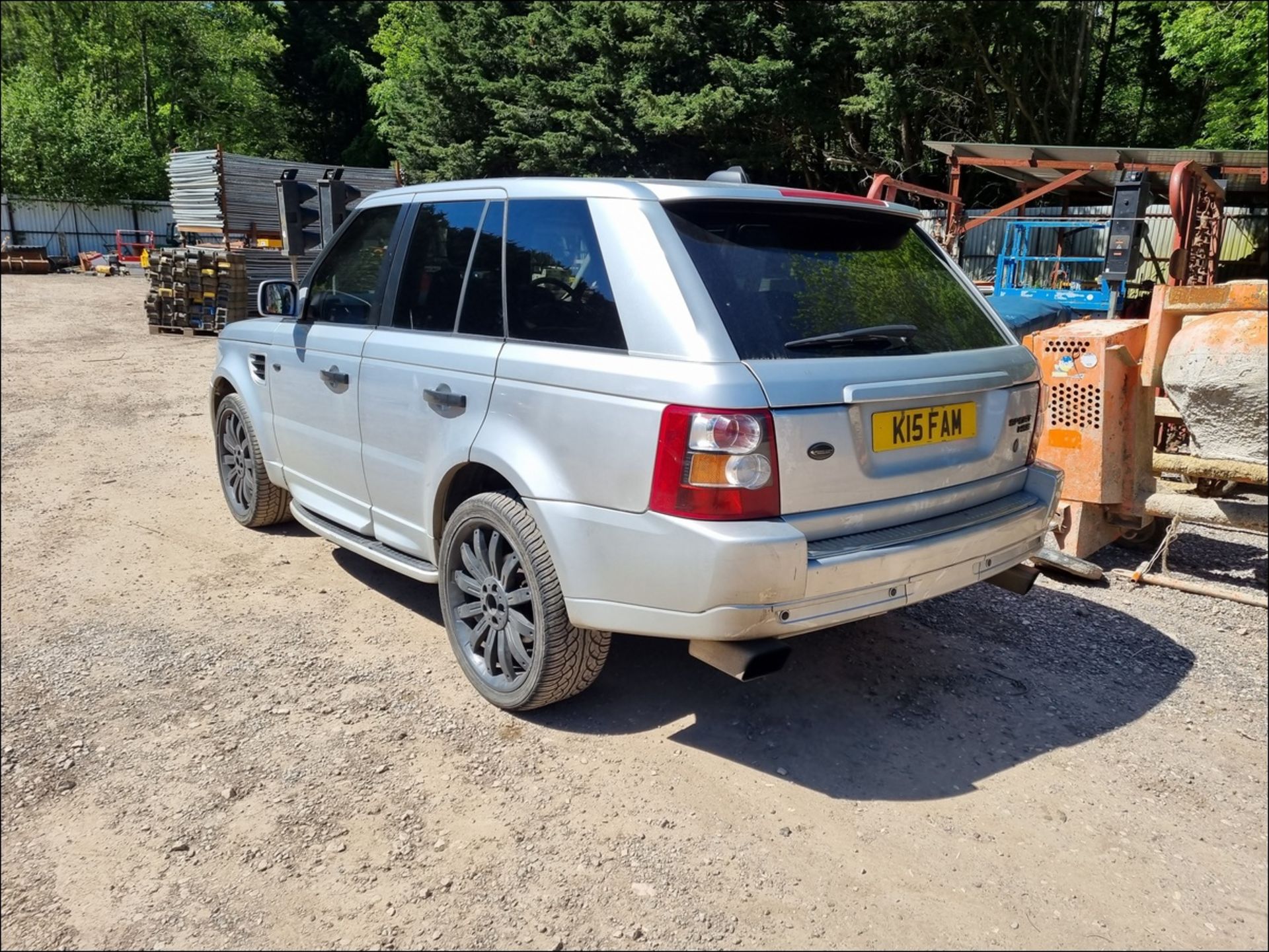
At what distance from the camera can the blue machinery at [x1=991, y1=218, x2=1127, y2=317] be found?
10570 millimetres

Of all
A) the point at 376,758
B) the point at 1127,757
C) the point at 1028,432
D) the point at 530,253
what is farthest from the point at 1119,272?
the point at 376,758

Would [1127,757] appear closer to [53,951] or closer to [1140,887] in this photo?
[1140,887]

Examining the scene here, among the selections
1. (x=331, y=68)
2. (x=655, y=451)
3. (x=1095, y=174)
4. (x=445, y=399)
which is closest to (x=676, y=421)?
(x=655, y=451)

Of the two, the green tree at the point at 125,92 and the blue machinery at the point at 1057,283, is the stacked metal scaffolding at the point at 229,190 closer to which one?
the blue machinery at the point at 1057,283

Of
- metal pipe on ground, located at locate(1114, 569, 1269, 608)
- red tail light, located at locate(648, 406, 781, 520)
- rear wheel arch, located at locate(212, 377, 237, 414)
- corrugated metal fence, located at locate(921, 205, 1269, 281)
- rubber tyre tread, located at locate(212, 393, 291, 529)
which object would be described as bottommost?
metal pipe on ground, located at locate(1114, 569, 1269, 608)

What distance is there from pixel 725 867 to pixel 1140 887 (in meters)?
1.13

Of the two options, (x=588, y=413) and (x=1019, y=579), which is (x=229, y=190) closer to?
(x=588, y=413)

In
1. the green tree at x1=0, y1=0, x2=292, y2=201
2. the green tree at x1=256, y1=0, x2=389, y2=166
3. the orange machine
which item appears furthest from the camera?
the green tree at x1=256, y1=0, x2=389, y2=166

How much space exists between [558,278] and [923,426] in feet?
4.45

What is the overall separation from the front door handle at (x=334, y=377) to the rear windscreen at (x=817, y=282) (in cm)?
184

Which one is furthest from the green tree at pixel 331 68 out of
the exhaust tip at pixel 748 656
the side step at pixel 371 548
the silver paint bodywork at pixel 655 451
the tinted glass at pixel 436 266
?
the exhaust tip at pixel 748 656

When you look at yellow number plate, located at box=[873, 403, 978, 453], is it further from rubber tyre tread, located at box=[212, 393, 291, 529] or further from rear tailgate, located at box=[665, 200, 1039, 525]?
rubber tyre tread, located at box=[212, 393, 291, 529]

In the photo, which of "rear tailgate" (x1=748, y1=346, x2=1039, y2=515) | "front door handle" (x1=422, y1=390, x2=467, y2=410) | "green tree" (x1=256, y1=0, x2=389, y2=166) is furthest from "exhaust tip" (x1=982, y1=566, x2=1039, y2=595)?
"green tree" (x1=256, y1=0, x2=389, y2=166)

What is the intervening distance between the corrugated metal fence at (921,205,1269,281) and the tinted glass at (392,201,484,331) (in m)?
15.2
